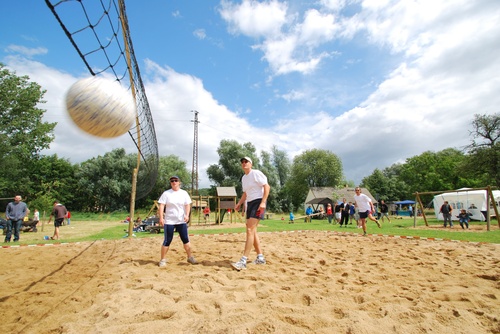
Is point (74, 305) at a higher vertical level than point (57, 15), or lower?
lower

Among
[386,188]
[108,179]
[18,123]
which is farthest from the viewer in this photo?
[386,188]

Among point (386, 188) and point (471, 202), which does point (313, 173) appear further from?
point (471, 202)

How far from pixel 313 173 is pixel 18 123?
1932 inches

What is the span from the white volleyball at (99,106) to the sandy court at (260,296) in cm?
222

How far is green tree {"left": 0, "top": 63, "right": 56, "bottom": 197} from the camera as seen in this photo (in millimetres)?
28703

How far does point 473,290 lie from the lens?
9.57 feet

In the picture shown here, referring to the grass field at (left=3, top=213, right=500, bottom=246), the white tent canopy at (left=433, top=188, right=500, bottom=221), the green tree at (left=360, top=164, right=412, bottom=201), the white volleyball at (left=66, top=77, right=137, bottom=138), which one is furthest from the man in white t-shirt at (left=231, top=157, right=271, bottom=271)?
the green tree at (left=360, top=164, right=412, bottom=201)

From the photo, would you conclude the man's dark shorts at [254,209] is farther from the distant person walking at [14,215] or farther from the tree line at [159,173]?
the tree line at [159,173]

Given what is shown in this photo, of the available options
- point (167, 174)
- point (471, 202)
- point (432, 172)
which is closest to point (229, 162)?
point (167, 174)

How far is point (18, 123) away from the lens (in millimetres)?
29078

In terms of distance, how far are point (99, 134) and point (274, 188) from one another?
147ft

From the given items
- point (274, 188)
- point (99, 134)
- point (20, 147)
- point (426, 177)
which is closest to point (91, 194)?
point (20, 147)

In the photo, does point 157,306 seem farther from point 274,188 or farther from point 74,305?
point 274,188

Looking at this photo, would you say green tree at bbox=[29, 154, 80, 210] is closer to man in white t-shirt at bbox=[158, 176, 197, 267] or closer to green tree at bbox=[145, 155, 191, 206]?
green tree at bbox=[145, 155, 191, 206]
